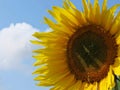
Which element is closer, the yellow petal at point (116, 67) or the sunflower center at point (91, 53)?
the yellow petal at point (116, 67)

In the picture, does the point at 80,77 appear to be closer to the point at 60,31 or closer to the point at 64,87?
the point at 64,87

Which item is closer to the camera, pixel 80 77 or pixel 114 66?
pixel 114 66

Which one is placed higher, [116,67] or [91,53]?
[91,53]

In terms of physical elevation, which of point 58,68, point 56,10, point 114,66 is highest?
point 56,10

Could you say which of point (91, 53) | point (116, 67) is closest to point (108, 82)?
point (116, 67)

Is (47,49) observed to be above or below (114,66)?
above

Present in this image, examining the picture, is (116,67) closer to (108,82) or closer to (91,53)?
(108,82)

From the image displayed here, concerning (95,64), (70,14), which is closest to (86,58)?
(95,64)
